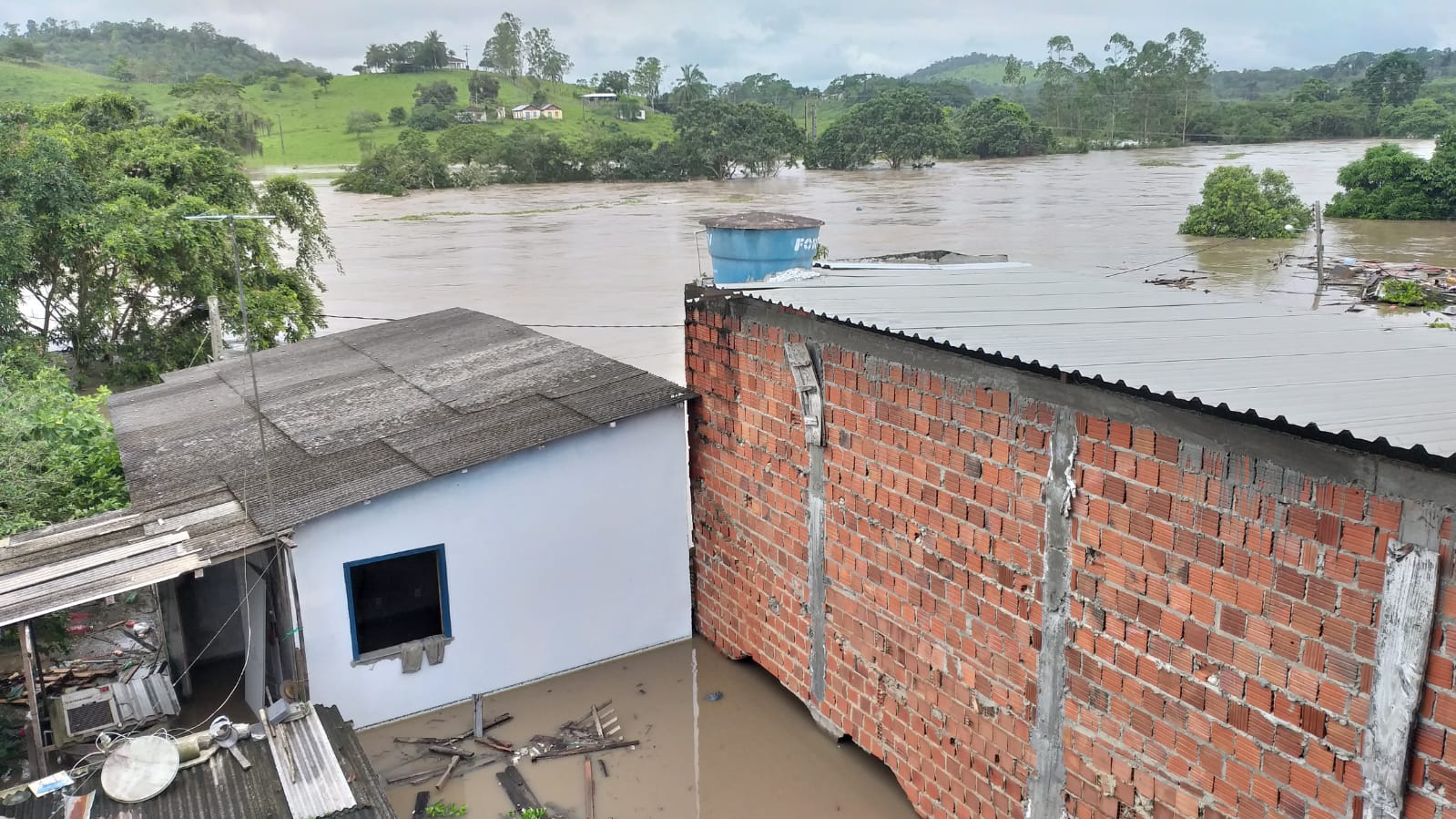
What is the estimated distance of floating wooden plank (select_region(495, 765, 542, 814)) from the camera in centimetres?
542

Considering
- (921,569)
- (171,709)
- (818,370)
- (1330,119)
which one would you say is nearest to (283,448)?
(171,709)

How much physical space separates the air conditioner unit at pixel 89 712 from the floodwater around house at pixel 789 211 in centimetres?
1317

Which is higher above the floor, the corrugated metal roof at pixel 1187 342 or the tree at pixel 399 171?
the tree at pixel 399 171

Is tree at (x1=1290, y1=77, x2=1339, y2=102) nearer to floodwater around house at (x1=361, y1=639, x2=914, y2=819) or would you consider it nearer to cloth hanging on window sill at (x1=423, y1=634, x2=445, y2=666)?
floodwater around house at (x1=361, y1=639, x2=914, y2=819)

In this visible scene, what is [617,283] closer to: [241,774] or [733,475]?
[733,475]

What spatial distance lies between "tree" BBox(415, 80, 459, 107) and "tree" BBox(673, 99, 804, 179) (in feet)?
73.2

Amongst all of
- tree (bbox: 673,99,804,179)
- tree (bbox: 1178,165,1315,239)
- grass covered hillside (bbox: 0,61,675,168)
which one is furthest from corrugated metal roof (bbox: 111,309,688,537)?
grass covered hillside (bbox: 0,61,675,168)

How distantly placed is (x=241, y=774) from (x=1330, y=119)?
5620cm

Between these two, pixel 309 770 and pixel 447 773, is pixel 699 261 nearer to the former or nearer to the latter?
pixel 447 773

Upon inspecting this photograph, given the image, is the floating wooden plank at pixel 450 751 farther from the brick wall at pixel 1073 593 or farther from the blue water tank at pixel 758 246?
the blue water tank at pixel 758 246

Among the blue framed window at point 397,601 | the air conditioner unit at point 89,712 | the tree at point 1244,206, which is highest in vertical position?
the tree at point 1244,206

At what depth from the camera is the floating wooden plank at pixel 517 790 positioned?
542 centimetres

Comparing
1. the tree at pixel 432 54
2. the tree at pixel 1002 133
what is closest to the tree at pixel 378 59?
the tree at pixel 432 54

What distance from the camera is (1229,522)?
340 cm
